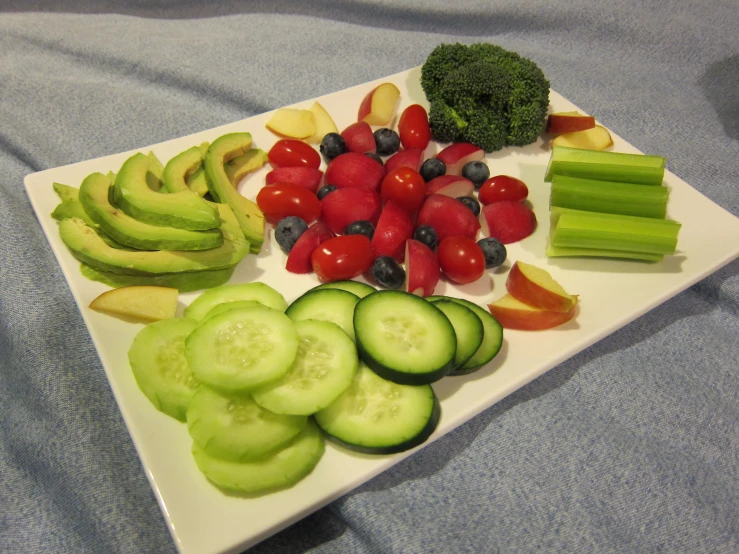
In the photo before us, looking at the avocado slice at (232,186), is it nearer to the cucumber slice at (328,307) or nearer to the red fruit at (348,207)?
the red fruit at (348,207)

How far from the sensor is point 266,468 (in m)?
1.11

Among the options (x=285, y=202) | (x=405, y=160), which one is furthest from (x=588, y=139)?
(x=285, y=202)

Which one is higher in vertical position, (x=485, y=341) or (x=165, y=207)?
(x=165, y=207)

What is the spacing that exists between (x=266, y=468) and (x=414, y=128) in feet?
4.40

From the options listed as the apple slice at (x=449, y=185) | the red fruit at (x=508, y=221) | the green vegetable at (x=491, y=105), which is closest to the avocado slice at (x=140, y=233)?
the apple slice at (x=449, y=185)

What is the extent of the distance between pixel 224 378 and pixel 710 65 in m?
2.70

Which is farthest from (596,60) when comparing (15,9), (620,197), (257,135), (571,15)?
(15,9)

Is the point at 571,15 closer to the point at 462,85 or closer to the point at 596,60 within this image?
the point at 596,60

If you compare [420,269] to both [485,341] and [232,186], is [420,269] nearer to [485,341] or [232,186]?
[485,341]

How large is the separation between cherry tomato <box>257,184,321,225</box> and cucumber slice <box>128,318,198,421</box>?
53 cm

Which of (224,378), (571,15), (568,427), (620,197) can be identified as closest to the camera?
(224,378)

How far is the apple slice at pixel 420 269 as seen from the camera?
4.95 feet

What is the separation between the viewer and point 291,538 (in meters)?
1.23

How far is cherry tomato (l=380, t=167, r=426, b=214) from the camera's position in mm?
1706
